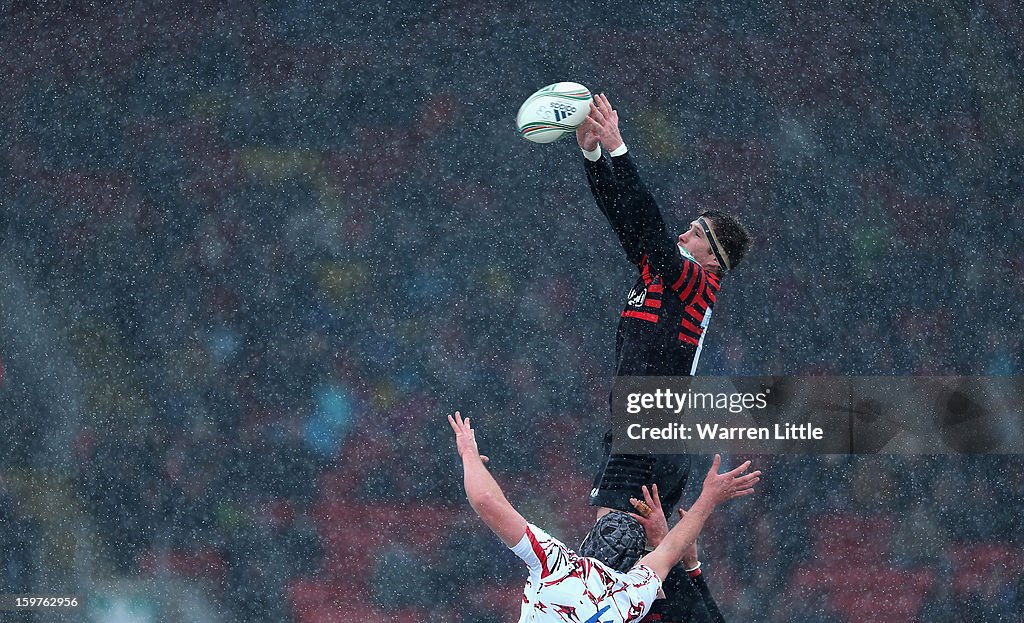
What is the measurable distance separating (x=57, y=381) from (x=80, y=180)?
3230 mm

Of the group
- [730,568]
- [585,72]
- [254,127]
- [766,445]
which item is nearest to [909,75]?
[585,72]

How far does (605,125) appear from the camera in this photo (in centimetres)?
860

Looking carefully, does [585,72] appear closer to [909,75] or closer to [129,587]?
[909,75]

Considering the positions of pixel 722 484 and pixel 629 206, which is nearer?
pixel 722 484

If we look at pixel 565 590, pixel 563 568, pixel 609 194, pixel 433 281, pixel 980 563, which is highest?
pixel 433 281

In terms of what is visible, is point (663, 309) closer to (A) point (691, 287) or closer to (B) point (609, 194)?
(A) point (691, 287)

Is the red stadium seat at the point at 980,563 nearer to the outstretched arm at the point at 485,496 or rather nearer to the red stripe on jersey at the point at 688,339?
the red stripe on jersey at the point at 688,339

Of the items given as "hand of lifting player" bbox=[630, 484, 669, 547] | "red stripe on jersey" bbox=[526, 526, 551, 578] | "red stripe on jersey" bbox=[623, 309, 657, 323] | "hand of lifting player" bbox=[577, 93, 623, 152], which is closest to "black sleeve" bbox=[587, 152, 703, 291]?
"hand of lifting player" bbox=[577, 93, 623, 152]

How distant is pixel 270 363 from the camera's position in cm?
1994

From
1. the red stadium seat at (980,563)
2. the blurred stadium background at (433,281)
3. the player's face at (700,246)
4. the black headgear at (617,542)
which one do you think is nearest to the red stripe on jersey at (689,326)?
the player's face at (700,246)

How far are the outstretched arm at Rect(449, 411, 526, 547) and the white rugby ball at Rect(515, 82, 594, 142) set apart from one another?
2.96 meters

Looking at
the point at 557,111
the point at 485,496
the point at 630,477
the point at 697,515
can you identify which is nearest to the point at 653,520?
the point at 697,515

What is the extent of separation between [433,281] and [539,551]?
13.2 metres

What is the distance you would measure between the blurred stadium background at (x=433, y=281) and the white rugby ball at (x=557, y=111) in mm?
10348
